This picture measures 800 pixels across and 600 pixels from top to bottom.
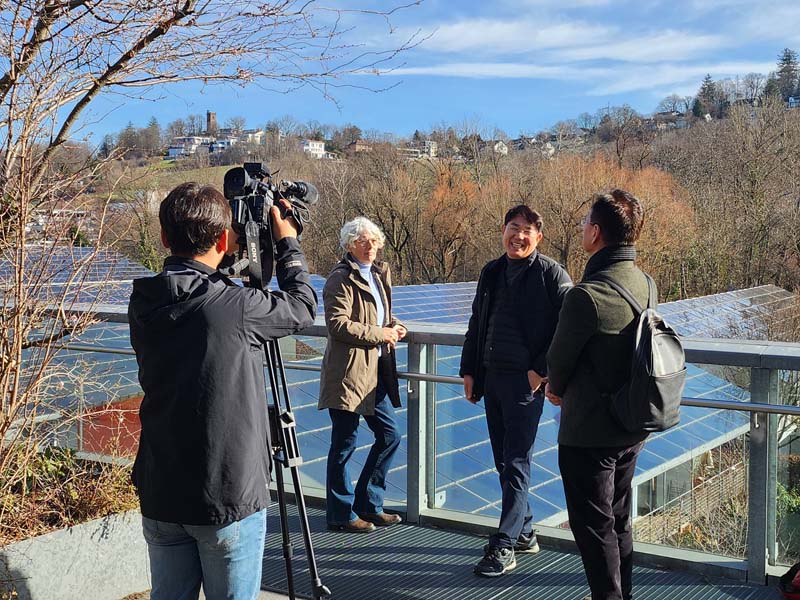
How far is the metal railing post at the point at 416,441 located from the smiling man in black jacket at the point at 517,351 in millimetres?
814

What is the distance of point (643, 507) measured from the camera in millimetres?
4688

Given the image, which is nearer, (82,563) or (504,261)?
(82,563)

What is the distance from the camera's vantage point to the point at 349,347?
203 inches

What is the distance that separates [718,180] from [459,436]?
172 feet

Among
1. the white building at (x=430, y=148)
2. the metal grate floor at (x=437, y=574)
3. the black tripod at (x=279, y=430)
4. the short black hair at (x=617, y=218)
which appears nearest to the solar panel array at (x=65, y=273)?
the black tripod at (x=279, y=430)

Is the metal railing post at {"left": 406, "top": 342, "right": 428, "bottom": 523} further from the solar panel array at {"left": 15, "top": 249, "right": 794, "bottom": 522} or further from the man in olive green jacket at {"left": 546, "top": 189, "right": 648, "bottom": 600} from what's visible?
the man in olive green jacket at {"left": 546, "top": 189, "right": 648, "bottom": 600}

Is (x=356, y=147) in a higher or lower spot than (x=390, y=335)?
higher

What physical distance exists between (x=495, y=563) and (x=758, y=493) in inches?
54.7

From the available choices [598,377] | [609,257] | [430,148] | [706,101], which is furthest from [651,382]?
[706,101]

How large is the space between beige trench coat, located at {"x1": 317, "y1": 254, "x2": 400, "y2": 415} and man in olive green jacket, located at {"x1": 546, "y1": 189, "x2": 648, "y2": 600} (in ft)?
5.40

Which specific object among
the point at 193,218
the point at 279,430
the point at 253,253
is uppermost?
the point at 193,218

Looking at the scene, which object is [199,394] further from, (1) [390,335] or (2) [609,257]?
(1) [390,335]

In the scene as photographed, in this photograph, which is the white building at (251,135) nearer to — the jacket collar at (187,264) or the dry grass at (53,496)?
the dry grass at (53,496)

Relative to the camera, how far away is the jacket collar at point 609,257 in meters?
3.61
